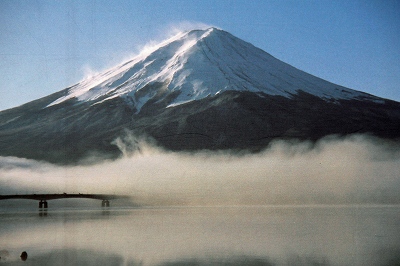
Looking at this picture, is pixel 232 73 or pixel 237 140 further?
pixel 232 73

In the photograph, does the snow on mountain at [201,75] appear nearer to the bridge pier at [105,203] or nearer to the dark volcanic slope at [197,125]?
the dark volcanic slope at [197,125]

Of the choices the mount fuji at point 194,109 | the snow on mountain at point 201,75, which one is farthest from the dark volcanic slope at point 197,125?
the snow on mountain at point 201,75

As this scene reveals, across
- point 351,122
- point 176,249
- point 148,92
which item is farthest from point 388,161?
point 176,249

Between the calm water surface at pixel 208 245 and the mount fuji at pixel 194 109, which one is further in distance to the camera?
the mount fuji at pixel 194 109

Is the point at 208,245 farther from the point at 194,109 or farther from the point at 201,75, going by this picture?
the point at 201,75

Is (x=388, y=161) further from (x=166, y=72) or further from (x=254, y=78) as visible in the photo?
(x=166, y=72)
